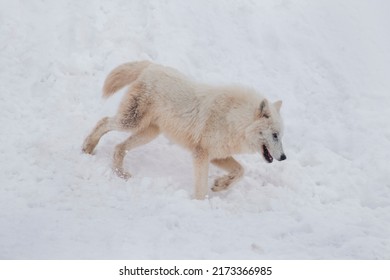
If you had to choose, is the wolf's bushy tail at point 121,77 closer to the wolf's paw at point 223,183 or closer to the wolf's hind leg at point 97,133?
the wolf's hind leg at point 97,133

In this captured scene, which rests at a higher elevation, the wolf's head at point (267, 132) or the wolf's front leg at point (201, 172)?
the wolf's head at point (267, 132)

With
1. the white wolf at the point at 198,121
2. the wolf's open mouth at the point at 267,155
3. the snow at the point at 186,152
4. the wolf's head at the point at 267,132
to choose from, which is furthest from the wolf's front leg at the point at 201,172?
the wolf's open mouth at the point at 267,155

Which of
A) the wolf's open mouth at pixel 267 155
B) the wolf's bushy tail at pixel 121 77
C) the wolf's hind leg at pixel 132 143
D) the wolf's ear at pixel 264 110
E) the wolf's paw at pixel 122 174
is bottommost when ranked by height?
the wolf's paw at pixel 122 174

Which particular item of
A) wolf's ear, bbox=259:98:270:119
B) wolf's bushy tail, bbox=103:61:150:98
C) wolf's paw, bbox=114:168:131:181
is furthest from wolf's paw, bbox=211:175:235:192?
wolf's bushy tail, bbox=103:61:150:98

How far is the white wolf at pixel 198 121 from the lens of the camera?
7.40 metres

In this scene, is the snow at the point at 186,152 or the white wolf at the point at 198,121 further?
the white wolf at the point at 198,121

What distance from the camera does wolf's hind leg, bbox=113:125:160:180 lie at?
7715mm

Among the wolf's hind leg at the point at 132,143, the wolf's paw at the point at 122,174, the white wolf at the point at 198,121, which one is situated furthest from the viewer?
the wolf's hind leg at the point at 132,143

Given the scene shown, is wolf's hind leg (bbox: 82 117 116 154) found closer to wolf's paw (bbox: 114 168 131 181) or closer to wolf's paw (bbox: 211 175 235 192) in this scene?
wolf's paw (bbox: 114 168 131 181)

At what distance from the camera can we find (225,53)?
10664 mm

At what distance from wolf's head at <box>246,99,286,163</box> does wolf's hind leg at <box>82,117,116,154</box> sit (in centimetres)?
223

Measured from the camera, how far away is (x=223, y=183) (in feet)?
24.7
